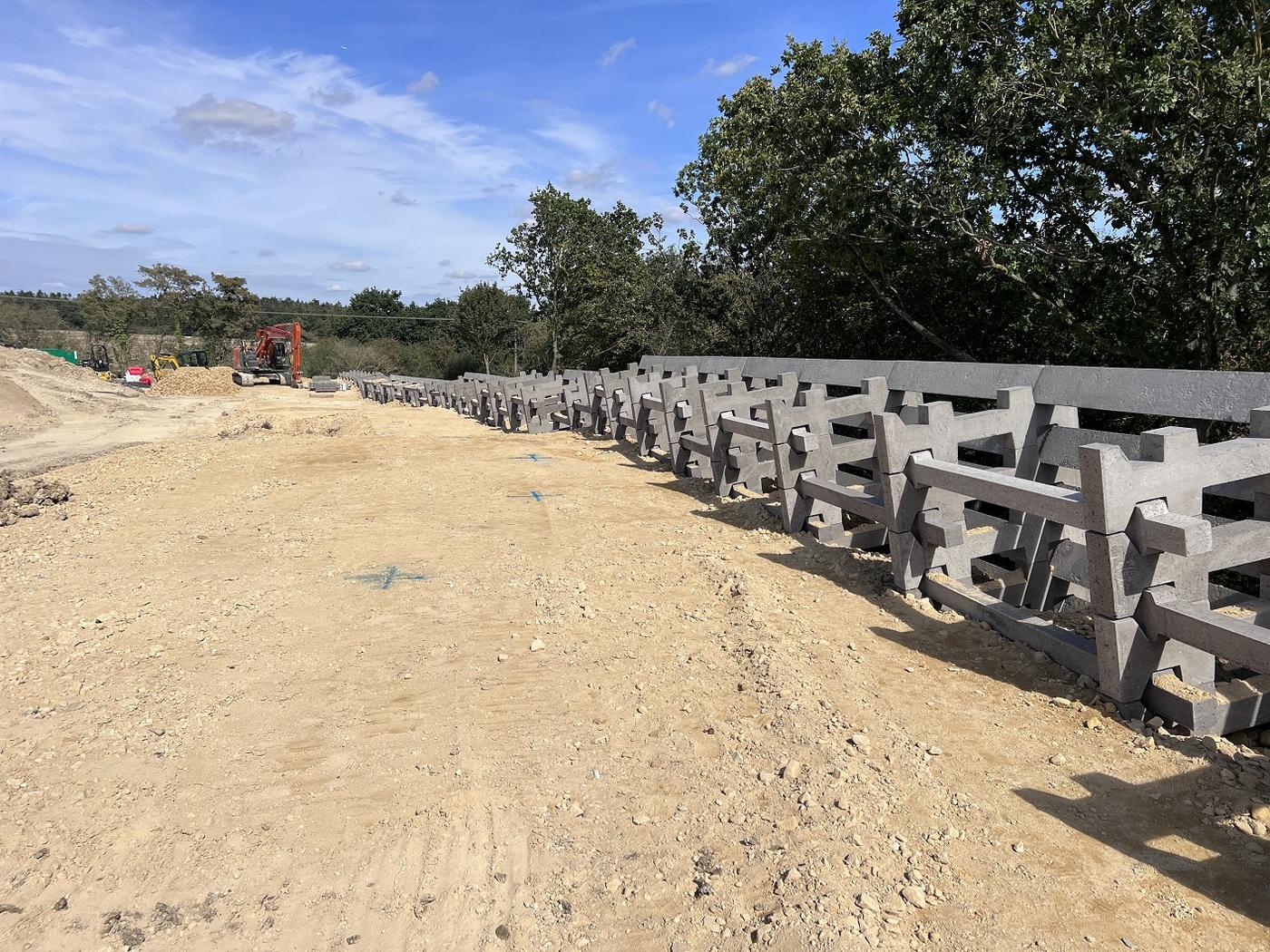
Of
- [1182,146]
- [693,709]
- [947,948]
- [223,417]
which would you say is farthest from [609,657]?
[223,417]

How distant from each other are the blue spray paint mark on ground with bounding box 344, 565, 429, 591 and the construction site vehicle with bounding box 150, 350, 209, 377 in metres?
49.5

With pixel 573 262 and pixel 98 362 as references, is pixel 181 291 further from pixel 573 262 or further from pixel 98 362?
pixel 573 262

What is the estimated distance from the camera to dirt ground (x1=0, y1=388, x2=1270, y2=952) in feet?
7.50

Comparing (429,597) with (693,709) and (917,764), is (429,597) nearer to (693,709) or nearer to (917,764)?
(693,709)

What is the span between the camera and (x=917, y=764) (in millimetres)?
2938

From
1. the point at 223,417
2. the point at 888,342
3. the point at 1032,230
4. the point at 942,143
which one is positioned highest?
the point at 942,143

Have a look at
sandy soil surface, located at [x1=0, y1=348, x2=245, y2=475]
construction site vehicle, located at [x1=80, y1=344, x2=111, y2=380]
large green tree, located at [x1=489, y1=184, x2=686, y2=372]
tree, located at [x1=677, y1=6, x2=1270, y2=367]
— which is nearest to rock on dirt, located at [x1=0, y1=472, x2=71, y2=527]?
sandy soil surface, located at [x1=0, y1=348, x2=245, y2=475]

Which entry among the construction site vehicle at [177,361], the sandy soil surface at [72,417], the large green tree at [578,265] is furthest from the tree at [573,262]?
the construction site vehicle at [177,361]

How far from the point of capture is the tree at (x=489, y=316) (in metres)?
46.2

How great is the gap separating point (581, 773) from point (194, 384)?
1896 inches

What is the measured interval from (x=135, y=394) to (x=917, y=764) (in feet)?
133

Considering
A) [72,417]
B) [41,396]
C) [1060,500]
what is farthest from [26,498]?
[41,396]

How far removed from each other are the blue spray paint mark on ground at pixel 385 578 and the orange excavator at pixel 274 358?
4433 centimetres

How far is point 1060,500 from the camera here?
135 inches
